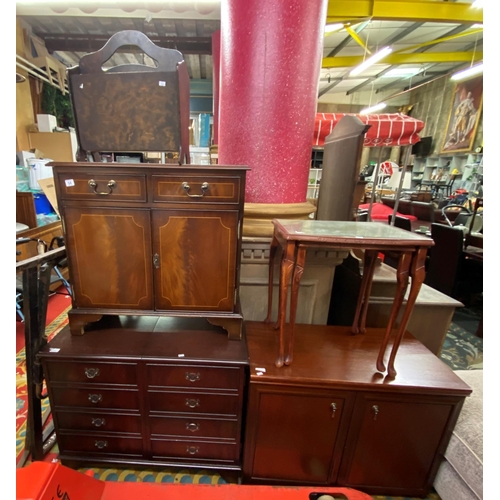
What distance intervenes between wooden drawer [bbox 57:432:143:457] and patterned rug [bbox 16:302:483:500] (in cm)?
12

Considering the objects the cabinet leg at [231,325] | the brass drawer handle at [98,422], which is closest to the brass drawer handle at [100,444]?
the brass drawer handle at [98,422]

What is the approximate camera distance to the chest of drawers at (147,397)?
1.35 metres

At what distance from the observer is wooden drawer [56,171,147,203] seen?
4.09ft

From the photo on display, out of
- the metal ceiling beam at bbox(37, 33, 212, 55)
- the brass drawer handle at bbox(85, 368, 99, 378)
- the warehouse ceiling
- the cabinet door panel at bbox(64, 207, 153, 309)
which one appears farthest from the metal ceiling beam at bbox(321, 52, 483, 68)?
the brass drawer handle at bbox(85, 368, 99, 378)

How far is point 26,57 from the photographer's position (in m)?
4.17

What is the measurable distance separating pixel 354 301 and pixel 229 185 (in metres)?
1.30

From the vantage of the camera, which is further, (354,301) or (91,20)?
(91,20)

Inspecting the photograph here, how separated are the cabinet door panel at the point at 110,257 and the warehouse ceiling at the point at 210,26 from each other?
310 cm

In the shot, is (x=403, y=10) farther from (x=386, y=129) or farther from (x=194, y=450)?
(x=194, y=450)

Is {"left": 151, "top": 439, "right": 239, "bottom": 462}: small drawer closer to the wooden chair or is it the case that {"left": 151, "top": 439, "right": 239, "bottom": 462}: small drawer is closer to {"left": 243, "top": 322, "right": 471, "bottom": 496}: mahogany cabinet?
{"left": 243, "top": 322, "right": 471, "bottom": 496}: mahogany cabinet

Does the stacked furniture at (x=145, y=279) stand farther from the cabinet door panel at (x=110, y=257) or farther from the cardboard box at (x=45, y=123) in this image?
the cardboard box at (x=45, y=123)

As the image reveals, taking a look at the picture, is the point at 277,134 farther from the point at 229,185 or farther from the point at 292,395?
the point at 292,395

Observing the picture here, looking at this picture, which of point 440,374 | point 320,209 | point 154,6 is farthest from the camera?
point 154,6

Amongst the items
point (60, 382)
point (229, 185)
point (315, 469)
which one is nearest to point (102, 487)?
point (60, 382)
